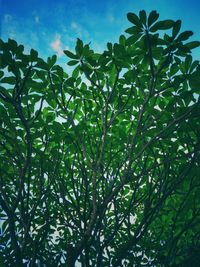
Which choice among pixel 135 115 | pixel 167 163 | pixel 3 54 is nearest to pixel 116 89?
pixel 135 115

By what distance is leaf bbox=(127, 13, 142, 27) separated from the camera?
267 cm

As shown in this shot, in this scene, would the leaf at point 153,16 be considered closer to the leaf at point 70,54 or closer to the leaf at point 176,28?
the leaf at point 176,28

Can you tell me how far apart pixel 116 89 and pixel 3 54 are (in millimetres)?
1429

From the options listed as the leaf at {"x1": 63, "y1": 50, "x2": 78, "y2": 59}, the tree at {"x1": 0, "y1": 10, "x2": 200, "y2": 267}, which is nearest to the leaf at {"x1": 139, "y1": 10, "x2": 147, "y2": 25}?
the tree at {"x1": 0, "y1": 10, "x2": 200, "y2": 267}

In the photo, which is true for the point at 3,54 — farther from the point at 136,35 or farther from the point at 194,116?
the point at 194,116

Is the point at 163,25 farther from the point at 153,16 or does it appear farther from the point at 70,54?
the point at 70,54

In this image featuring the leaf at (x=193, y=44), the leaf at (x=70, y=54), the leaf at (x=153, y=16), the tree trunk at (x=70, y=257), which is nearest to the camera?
the tree trunk at (x=70, y=257)

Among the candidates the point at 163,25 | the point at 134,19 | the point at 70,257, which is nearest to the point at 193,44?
the point at 163,25

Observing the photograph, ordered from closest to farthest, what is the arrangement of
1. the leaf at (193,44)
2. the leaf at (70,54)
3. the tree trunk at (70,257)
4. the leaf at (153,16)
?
the tree trunk at (70,257), the leaf at (153,16), the leaf at (193,44), the leaf at (70,54)

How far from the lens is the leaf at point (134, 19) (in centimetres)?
267

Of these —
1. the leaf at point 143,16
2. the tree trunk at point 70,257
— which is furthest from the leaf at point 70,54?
the tree trunk at point 70,257

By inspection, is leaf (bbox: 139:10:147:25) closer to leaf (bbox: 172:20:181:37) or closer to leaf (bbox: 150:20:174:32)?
leaf (bbox: 150:20:174:32)

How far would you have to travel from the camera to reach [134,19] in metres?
2.69

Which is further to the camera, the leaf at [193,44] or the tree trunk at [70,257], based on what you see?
the leaf at [193,44]
